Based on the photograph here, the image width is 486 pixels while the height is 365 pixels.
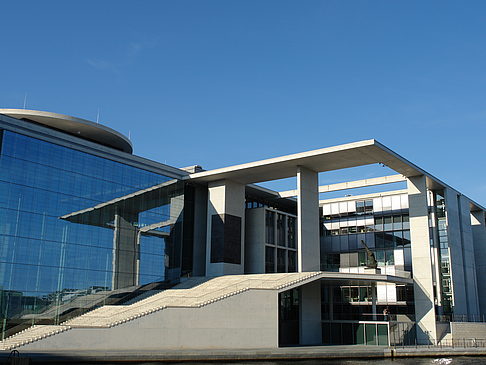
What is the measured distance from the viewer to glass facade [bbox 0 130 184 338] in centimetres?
3478

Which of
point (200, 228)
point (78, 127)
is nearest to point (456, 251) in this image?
point (200, 228)

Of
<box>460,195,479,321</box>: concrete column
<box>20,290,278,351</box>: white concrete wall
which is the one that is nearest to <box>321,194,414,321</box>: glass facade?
<box>460,195,479,321</box>: concrete column

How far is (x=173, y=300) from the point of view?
122 feet

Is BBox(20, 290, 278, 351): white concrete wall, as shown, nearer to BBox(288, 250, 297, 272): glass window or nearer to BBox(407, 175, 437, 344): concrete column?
BBox(407, 175, 437, 344): concrete column

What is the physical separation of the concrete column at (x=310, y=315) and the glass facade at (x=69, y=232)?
11.6 m

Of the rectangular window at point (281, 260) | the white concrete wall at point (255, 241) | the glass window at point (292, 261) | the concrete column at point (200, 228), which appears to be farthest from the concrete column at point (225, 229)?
the glass window at point (292, 261)

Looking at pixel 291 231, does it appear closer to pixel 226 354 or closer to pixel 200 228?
pixel 200 228

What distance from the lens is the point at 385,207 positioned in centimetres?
5356

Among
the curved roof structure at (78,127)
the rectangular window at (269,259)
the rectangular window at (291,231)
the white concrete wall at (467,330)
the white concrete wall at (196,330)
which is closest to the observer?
the white concrete wall at (196,330)

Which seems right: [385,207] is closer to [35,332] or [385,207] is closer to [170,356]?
[170,356]

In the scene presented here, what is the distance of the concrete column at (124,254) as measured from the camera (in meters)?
41.0

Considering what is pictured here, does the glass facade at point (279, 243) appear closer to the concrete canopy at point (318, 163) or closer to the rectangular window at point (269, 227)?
the rectangular window at point (269, 227)

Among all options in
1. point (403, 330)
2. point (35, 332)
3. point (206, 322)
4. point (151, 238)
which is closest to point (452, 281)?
point (403, 330)

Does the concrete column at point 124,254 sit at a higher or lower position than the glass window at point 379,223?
lower
